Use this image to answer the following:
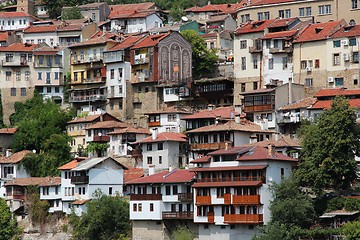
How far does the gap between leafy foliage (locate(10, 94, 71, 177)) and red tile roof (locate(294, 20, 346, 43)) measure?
23.5 metres

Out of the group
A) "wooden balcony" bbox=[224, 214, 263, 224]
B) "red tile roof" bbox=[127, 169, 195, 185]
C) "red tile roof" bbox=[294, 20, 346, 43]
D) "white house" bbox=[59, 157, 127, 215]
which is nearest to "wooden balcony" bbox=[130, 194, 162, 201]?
"red tile roof" bbox=[127, 169, 195, 185]

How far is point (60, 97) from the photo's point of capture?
9750 centimetres

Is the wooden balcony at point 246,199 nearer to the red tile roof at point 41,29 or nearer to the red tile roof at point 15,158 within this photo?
Answer: the red tile roof at point 15,158

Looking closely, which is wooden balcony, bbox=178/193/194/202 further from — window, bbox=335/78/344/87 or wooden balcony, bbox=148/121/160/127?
wooden balcony, bbox=148/121/160/127

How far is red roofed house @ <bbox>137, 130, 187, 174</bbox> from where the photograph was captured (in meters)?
75.9

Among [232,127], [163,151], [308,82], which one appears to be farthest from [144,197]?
[308,82]

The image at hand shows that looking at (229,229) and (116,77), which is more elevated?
(116,77)

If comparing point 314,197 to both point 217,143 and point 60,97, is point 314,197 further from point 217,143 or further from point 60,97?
point 60,97

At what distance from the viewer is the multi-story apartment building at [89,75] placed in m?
92.4

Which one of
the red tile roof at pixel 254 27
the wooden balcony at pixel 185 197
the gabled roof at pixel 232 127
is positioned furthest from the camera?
the red tile roof at pixel 254 27

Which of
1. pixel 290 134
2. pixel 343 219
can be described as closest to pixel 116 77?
pixel 290 134

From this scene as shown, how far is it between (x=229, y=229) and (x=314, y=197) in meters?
6.08

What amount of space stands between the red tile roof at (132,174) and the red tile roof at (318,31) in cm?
1705

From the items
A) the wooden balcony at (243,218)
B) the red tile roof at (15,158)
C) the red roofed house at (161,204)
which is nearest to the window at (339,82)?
the red roofed house at (161,204)
